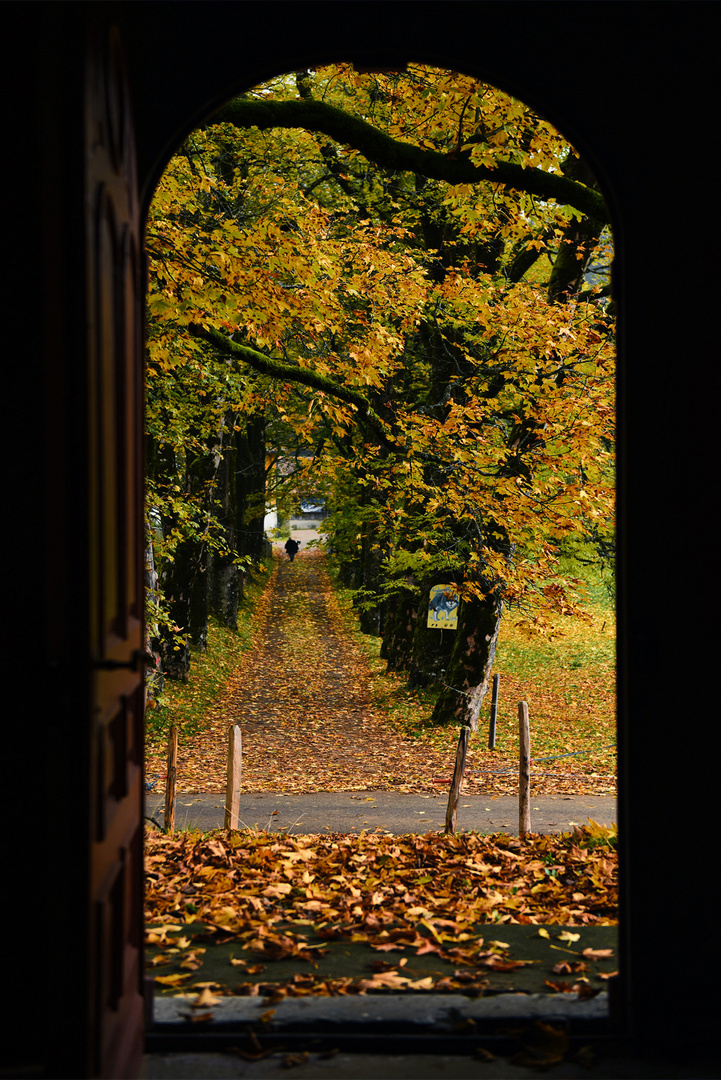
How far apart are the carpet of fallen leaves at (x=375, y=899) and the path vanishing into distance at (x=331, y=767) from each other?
3.80m

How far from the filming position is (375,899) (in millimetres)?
5199

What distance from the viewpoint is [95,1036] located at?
8.55 feet

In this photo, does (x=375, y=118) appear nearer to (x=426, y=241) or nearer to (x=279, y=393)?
(x=426, y=241)

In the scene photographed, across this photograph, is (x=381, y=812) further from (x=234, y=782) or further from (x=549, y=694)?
(x=549, y=694)

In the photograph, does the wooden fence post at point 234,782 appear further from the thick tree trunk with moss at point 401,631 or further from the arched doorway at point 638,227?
the thick tree trunk with moss at point 401,631

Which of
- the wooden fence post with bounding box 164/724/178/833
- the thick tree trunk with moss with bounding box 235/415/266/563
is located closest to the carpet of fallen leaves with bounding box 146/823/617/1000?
the wooden fence post with bounding box 164/724/178/833

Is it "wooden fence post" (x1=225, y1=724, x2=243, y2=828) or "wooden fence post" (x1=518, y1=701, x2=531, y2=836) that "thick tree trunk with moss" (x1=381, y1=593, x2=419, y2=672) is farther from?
"wooden fence post" (x1=225, y1=724, x2=243, y2=828)

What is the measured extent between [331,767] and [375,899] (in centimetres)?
975

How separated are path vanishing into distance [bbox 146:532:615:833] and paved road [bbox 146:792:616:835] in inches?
0.6

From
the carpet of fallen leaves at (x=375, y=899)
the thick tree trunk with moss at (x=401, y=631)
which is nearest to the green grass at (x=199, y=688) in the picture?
the thick tree trunk with moss at (x=401, y=631)

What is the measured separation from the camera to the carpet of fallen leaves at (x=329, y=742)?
13617 millimetres

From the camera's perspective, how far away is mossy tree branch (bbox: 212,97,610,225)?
267 inches

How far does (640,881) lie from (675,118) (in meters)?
3.18

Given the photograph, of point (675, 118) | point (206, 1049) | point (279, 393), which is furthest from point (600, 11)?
point (279, 393)
